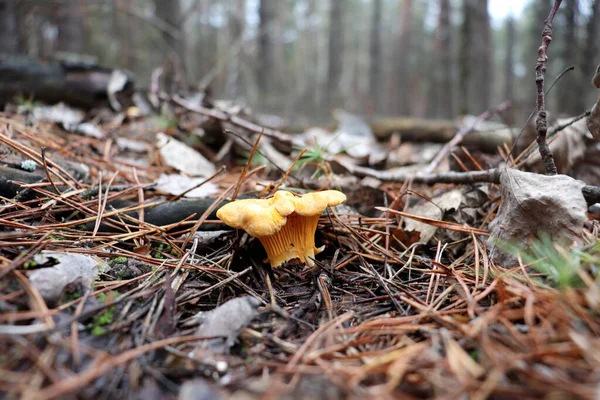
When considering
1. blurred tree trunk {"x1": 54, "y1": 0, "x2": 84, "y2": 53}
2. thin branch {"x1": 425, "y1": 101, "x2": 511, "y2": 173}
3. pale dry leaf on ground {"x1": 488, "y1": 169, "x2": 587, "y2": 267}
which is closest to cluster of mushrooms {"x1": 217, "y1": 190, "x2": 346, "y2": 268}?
pale dry leaf on ground {"x1": 488, "y1": 169, "x2": 587, "y2": 267}

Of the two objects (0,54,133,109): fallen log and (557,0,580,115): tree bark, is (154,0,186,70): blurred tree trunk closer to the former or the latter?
(0,54,133,109): fallen log

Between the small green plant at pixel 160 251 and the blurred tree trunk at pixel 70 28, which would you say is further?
the blurred tree trunk at pixel 70 28

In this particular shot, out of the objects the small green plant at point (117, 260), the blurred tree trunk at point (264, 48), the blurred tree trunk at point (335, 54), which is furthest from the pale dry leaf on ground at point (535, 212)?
the blurred tree trunk at point (335, 54)

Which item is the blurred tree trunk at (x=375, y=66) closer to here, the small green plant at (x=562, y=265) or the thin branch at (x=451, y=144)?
the thin branch at (x=451, y=144)

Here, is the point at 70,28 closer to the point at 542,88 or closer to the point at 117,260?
the point at 117,260

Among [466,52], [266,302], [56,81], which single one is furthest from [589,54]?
[56,81]

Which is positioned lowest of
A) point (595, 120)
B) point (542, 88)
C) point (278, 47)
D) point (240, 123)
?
point (240, 123)

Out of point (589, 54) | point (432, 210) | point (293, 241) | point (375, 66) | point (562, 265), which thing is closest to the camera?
point (562, 265)
